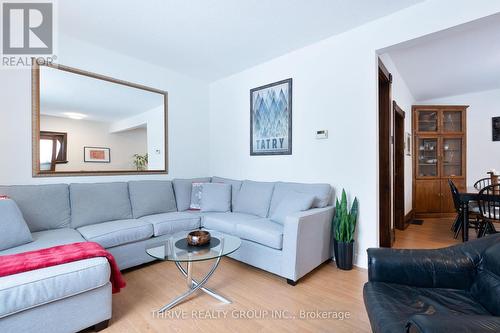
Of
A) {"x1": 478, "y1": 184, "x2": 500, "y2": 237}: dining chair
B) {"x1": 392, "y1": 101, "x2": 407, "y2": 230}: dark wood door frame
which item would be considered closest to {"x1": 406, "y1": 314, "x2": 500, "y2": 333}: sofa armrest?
{"x1": 478, "y1": 184, "x2": 500, "y2": 237}: dining chair

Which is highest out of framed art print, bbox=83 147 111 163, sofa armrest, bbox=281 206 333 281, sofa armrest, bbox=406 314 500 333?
framed art print, bbox=83 147 111 163

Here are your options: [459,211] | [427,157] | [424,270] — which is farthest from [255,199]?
[427,157]

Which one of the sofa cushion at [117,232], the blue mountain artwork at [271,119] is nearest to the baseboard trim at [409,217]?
the blue mountain artwork at [271,119]

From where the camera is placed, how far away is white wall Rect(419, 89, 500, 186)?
479 cm

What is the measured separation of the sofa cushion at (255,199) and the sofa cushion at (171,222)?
0.59m

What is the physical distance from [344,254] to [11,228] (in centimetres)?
289

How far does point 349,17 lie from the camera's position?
7.90 ft

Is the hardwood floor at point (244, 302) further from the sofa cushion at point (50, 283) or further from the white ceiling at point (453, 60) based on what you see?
the white ceiling at point (453, 60)

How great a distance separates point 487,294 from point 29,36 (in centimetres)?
414

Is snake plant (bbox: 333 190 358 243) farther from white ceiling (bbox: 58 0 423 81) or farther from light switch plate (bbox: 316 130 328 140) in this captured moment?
white ceiling (bbox: 58 0 423 81)

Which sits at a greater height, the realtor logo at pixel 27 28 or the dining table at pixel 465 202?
the realtor logo at pixel 27 28

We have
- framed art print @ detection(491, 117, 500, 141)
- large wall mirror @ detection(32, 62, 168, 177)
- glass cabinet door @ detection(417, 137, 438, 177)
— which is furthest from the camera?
glass cabinet door @ detection(417, 137, 438, 177)

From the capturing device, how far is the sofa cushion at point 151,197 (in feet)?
9.60

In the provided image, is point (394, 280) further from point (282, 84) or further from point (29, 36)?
point (29, 36)
